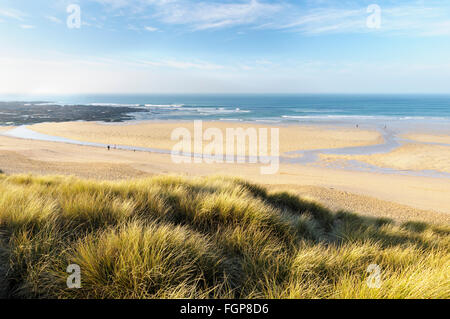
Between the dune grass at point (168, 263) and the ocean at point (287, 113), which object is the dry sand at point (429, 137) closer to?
the ocean at point (287, 113)

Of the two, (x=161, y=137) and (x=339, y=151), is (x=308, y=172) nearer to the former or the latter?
(x=339, y=151)

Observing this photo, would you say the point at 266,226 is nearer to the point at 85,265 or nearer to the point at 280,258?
the point at 280,258

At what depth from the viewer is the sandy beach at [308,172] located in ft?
45.0

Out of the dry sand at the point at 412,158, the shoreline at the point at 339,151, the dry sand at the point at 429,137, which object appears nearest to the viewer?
the shoreline at the point at 339,151

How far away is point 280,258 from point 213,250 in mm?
884

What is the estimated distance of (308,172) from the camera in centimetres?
2095

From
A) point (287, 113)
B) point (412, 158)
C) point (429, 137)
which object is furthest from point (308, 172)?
point (287, 113)

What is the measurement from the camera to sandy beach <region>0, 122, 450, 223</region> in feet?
45.0

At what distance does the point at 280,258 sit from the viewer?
317cm

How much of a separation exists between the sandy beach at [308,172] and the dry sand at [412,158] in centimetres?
10

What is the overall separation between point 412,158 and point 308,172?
1309 centimetres

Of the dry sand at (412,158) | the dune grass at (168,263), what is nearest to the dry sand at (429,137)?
the dry sand at (412,158)
